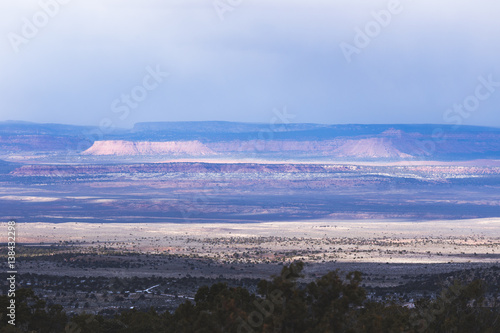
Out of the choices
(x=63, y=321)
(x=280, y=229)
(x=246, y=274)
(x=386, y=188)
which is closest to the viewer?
(x=63, y=321)

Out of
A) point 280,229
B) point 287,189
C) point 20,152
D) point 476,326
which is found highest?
point 20,152

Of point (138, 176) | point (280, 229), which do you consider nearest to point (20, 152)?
point (138, 176)

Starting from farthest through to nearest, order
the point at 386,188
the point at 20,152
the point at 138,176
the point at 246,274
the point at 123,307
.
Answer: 1. the point at 20,152
2. the point at 138,176
3. the point at 386,188
4. the point at 246,274
5. the point at 123,307

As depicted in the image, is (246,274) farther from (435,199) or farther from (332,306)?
(435,199)

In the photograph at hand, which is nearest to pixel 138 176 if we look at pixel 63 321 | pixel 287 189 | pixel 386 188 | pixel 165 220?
pixel 287 189

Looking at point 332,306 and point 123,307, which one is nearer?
point 332,306

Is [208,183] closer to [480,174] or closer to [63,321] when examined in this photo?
[480,174]

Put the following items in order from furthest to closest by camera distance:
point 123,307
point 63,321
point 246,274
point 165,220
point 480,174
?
point 480,174 → point 165,220 → point 246,274 → point 123,307 → point 63,321

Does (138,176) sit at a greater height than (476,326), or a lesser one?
greater

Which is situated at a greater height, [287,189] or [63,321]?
[287,189]
